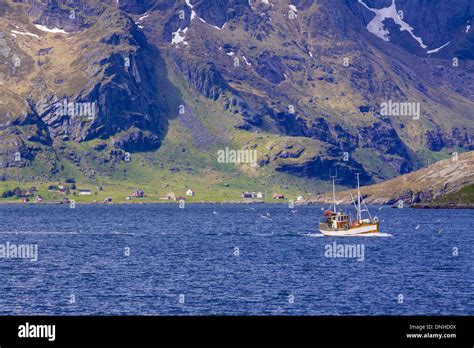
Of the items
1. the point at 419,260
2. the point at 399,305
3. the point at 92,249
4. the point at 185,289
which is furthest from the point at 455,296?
the point at 92,249

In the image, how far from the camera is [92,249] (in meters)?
178

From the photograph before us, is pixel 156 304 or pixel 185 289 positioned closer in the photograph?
pixel 156 304

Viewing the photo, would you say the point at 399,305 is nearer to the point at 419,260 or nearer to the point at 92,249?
the point at 419,260

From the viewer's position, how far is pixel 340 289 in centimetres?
10494
